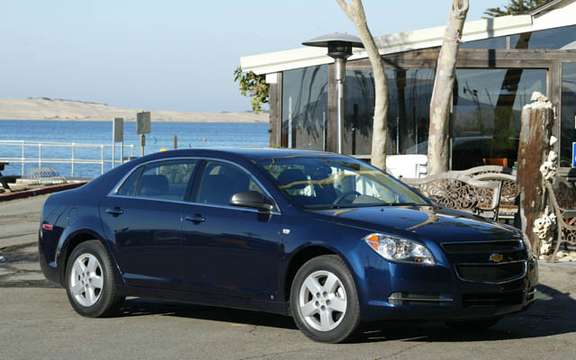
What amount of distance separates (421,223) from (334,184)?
3.51ft

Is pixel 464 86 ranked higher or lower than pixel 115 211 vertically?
higher

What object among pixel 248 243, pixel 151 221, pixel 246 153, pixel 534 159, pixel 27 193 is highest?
pixel 246 153

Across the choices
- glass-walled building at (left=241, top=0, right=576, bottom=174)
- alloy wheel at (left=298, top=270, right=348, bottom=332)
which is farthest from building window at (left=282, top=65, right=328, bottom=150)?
alloy wheel at (left=298, top=270, right=348, bottom=332)

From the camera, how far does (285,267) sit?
28.7 ft

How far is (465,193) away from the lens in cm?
→ 1423

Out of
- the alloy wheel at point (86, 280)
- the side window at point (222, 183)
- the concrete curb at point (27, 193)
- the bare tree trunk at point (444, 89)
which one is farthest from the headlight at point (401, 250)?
the concrete curb at point (27, 193)

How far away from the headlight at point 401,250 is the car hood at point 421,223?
0.22ft

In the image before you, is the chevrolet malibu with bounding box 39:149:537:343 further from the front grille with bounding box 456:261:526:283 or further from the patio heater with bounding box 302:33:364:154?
the patio heater with bounding box 302:33:364:154

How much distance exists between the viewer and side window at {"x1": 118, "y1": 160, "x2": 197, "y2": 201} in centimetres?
977

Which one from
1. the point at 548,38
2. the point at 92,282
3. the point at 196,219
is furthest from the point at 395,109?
the point at 196,219

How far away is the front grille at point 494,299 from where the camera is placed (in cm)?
835

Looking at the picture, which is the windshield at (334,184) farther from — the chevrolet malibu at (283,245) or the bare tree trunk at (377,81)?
the bare tree trunk at (377,81)

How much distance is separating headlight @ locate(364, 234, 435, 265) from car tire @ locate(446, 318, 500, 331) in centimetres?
119

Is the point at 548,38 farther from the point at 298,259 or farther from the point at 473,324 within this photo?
the point at 298,259
